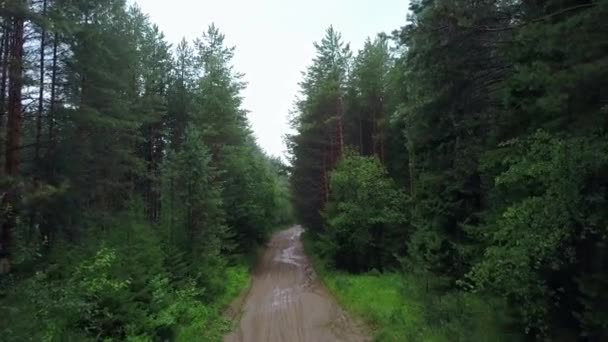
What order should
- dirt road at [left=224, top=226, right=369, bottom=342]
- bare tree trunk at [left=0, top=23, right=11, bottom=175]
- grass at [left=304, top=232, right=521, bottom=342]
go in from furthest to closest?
dirt road at [left=224, top=226, right=369, bottom=342]
bare tree trunk at [left=0, top=23, right=11, bottom=175]
grass at [left=304, top=232, right=521, bottom=342]

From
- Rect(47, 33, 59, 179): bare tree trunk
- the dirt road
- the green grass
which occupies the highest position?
Rect(47, 33, 59, 179): bare tree trunk

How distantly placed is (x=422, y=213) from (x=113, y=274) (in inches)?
348

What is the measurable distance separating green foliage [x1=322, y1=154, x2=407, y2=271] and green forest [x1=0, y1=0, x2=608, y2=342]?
91 mm

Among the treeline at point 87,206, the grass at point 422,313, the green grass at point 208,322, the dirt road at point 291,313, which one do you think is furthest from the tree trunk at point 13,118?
the grass at point 422,313

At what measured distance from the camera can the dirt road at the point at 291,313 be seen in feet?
41.9

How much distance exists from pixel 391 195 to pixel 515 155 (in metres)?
15.8

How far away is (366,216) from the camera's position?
22.9 metres

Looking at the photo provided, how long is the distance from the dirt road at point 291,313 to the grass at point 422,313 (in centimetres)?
70

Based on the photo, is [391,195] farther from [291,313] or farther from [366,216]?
[291,313]

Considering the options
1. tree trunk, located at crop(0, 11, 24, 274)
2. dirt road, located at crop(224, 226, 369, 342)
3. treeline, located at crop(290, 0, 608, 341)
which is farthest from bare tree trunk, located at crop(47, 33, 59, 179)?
treeline, located at crop(290, 0, 608, 341)

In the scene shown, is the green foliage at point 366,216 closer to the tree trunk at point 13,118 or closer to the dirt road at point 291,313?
the dirt road at point 291,313

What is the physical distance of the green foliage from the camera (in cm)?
2291

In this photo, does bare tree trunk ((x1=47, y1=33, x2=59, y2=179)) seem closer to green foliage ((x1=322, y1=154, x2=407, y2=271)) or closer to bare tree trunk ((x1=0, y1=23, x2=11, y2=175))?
bare tree trunk ((x1=0, y1=23, x2=11, y2=175))

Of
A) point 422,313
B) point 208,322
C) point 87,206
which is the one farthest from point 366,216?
point 87,206
